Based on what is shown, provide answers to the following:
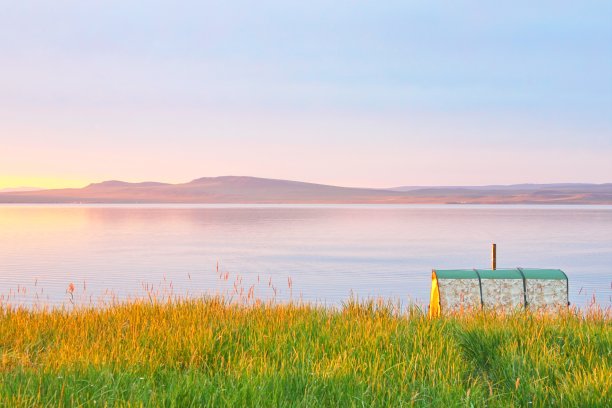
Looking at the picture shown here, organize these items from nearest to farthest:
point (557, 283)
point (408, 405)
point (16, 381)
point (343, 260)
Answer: point (408, 405) < point (16, 381) < point (557, 283) < point (343, 260)

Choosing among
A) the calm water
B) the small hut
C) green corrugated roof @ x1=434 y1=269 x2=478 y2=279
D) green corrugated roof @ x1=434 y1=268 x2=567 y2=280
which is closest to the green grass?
the small hut

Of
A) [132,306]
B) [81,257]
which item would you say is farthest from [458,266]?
[132,306]

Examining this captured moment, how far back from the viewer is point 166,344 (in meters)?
7.99

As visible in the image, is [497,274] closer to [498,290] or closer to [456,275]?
[498,290]

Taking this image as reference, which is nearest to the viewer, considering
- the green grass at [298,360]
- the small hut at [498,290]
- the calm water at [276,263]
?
the green grass at [298,360]

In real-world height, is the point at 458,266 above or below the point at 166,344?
below

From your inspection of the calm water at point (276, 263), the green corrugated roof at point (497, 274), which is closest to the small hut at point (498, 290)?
the green corrugated roof at point (497, 274)

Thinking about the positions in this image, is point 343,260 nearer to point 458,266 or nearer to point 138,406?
point 458,266

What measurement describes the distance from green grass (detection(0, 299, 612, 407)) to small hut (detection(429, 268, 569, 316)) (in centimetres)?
190

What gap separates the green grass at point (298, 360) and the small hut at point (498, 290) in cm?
190

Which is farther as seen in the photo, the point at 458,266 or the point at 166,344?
the point at 458,266

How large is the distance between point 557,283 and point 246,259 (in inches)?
1338

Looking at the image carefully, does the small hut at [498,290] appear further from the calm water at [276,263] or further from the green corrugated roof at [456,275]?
the calm water at [276,263]

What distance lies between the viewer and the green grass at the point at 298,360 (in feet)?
20.2
